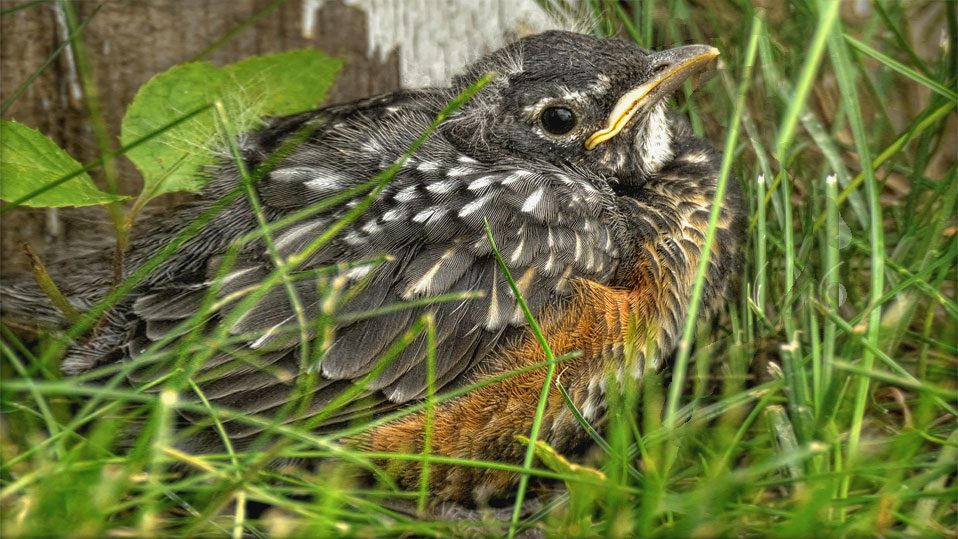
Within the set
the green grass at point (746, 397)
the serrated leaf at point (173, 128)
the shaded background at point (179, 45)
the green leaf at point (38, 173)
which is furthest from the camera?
the shaded background at point (179, 45)

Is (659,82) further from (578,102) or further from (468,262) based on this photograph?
(468,262)

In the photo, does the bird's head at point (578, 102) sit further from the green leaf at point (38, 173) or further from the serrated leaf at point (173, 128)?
the green leaf at point (38, 173)

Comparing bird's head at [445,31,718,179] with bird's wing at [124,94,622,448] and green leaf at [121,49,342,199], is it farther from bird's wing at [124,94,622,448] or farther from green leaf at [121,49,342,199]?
green leaf at [121,49,342,199]

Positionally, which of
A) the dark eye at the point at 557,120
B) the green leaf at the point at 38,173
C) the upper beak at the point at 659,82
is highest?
the upper beak at the point at 659,82

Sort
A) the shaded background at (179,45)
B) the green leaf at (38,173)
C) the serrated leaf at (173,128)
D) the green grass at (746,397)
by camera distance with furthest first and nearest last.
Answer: the shaded background at (179,45) → the serrated leaf at (173,128) → the green leaf at (38,173) → the green grass at (746,397)

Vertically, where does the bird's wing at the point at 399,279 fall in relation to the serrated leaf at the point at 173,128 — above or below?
below

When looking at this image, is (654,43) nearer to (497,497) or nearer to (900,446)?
(497,497)

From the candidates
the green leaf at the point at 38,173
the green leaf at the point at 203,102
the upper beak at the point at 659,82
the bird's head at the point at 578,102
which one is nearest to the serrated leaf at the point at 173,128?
the green leaf at the point at 203,102

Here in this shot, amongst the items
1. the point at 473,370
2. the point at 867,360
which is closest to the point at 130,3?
the point at 473,370

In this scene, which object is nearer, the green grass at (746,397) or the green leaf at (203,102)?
the green grass at (746,397)
